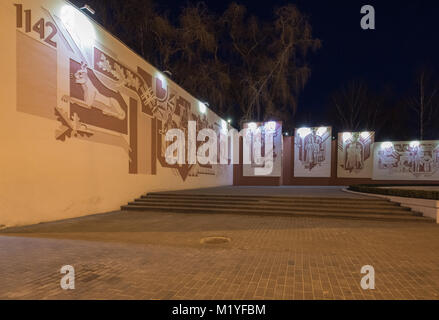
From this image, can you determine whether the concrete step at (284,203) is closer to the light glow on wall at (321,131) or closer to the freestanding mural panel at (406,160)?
the light glow on wall at (321,131)

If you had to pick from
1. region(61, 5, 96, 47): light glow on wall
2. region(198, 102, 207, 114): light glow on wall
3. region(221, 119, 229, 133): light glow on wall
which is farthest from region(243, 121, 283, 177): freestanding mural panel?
region(61, 5, 96, 47): light glow on wall

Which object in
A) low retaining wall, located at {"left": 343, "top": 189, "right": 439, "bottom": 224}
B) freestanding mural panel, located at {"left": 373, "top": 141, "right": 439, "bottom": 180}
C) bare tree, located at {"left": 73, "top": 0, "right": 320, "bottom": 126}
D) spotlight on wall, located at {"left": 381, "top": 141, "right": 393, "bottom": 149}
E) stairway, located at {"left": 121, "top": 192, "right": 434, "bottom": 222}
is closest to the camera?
low retaining wall, located at {"left": 343, "top": 189, "right": 439, "bottom": 224}

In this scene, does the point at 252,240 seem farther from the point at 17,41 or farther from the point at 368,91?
the point at 368,91

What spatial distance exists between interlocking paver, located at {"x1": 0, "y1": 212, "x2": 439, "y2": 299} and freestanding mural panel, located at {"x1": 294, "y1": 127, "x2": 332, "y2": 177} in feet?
46.6

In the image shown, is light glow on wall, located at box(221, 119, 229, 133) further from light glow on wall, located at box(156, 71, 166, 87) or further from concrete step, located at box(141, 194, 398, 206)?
concrete step, located at box(141, 194, 398, 206)

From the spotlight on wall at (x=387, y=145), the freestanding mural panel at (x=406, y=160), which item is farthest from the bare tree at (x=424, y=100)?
the spotlight on wall at (x=387, y=145)

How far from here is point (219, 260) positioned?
4051mm

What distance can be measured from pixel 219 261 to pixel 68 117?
669cm

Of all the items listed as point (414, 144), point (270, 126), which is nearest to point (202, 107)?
point (270, 126)

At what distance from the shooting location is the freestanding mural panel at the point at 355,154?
64.9 ft

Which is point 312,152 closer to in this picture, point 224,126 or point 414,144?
point 414,144

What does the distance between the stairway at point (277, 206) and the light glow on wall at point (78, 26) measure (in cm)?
636

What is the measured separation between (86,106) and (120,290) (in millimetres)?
7033

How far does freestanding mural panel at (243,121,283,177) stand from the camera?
2002 cm
